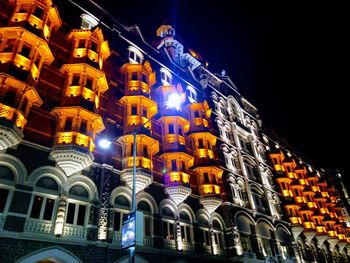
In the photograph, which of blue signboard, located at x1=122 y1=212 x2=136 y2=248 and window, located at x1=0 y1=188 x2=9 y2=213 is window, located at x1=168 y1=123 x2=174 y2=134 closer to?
blue signboard, located at x1=122 y1=212 x2=136 y2=248

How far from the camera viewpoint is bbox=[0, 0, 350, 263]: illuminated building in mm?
16531

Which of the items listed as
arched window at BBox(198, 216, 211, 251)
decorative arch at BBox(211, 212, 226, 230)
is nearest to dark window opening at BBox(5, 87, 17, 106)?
arched window at BBox(198, 216, 211, 251)

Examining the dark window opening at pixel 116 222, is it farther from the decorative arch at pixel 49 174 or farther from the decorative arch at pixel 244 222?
the decorative arch at pixel 244 222

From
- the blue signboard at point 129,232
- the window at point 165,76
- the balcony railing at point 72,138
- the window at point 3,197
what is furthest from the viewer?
the window at point 165,76

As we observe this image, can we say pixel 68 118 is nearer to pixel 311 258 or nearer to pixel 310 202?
pixel 311 258

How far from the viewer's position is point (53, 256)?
51.8 ft

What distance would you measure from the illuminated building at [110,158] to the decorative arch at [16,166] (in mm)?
54

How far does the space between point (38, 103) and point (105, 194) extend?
8.00 metres

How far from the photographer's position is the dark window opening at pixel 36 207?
1624 cm

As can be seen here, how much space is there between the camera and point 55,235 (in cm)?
1614

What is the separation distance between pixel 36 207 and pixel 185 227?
1346 cm

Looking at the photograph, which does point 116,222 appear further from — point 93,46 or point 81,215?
point 93,46

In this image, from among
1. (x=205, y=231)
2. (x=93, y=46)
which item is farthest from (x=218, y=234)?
(x=93, y=46)

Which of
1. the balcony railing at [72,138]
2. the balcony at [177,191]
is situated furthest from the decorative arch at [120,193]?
the balcony at [177,191]
